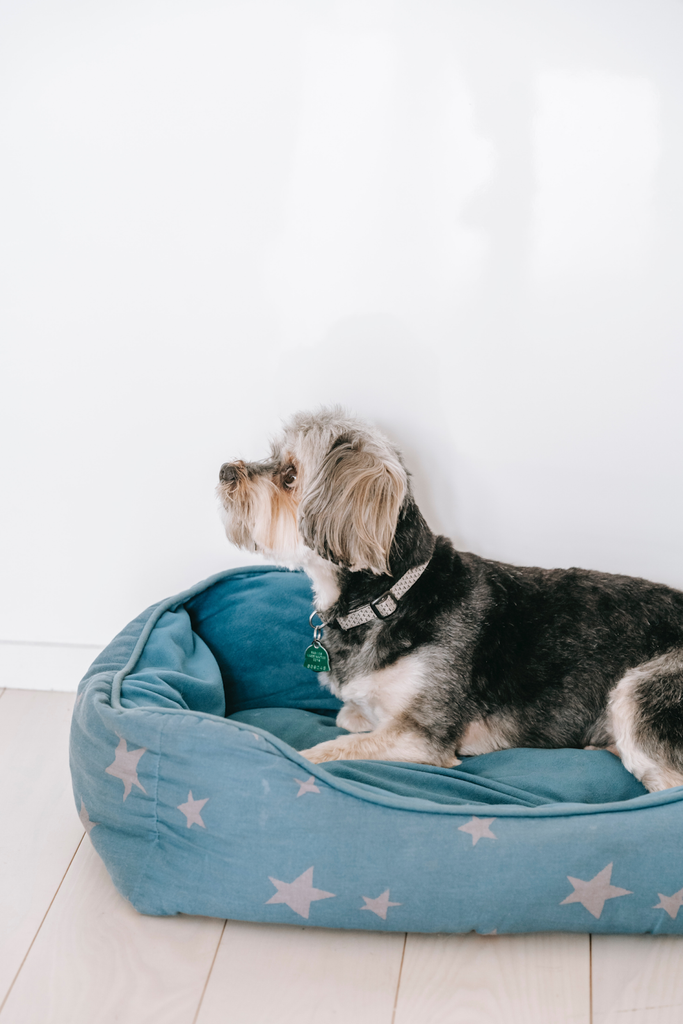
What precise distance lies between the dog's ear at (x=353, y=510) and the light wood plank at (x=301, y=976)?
2.81 ft

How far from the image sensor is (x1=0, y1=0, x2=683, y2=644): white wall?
2.24 m

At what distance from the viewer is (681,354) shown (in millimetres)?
2428

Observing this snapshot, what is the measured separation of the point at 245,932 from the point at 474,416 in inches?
63.9

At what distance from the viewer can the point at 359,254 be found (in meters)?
2.42

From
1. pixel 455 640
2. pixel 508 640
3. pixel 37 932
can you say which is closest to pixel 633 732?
pixel 508 640

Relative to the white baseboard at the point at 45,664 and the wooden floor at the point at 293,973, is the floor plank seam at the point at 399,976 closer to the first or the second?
the wooden floor at the point at 293,973

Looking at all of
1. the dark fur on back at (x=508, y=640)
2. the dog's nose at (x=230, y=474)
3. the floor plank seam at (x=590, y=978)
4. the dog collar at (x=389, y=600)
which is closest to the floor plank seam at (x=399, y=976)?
the floor plank seam at (x=590, y=978)

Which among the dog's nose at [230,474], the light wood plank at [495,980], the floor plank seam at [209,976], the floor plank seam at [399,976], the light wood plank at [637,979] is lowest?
the floor plank seam at [209,976]

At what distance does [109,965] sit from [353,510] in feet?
3.77

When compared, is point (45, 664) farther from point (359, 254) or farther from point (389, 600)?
point (359, 254)

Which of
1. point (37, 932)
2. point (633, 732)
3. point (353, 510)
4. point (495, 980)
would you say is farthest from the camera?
point (633, 732)

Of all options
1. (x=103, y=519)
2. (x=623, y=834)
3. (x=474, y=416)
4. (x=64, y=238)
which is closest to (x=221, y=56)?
(x=64, y=238)

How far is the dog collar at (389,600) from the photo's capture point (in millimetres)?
2117

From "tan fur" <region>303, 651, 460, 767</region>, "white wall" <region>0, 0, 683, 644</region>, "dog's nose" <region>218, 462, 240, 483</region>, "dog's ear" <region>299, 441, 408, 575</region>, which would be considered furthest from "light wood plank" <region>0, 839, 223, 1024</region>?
"white wall" <region>0, 0, 683, 644</region>
